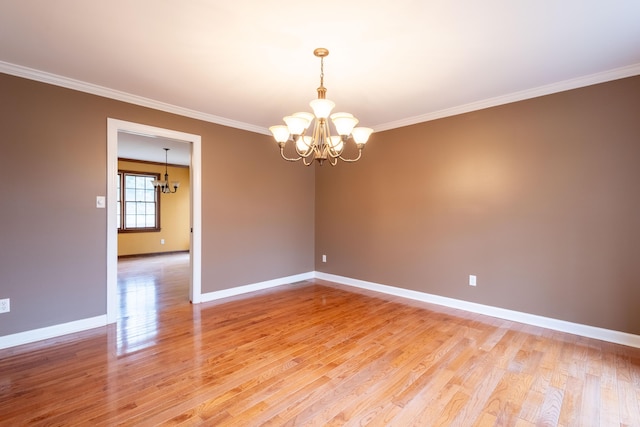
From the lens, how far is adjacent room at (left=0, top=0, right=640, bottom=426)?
1990 mm

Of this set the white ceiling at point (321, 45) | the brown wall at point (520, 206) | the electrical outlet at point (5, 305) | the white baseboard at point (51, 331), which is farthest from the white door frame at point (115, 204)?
the brown wall at point (520, 206)

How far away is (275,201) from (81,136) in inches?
98.8

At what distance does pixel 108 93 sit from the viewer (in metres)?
3.20

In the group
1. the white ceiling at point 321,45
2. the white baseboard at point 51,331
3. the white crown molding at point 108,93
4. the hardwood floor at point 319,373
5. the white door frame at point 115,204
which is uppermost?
the white ceiling at point 321,45

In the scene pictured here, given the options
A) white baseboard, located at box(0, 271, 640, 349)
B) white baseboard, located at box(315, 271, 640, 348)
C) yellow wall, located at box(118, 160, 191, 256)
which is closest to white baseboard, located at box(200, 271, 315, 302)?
white baseboard, located at box(0, 271, 640, 349)

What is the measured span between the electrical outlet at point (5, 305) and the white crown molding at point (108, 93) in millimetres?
1996

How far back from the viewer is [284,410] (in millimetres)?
1883

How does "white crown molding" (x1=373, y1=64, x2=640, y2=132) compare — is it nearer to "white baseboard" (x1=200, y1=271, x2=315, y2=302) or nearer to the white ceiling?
the white ceiling

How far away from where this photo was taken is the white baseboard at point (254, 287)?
414 cm

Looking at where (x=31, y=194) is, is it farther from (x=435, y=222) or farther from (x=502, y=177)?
(x=502, y=177)

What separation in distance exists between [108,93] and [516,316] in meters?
4.94

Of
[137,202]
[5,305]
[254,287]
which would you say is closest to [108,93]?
[5,305]

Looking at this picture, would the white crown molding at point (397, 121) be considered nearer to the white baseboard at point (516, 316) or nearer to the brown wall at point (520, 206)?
the brown wall at point (520, 206)

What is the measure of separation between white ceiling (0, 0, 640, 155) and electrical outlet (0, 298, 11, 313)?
2031mm
